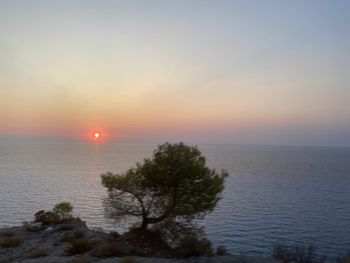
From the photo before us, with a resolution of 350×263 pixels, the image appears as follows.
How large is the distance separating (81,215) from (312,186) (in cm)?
6218

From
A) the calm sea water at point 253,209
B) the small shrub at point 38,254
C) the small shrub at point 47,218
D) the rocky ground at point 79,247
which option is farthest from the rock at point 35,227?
the calm sea water at point 253,209

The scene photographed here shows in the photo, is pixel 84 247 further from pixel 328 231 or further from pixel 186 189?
pixel 328 231

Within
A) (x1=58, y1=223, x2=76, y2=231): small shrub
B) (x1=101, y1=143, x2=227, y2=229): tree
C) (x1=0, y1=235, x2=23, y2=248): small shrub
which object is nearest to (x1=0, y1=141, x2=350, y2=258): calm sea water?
(x1=58, y1=223, x2=76, y2=231): small shrub

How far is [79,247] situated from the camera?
22.0 metres

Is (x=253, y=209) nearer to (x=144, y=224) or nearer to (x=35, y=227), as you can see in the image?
(x=144, y=224)

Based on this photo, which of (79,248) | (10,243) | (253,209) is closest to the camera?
(79,248)

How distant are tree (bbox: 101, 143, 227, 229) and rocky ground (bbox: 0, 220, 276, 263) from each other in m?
2.53

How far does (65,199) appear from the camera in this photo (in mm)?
76625

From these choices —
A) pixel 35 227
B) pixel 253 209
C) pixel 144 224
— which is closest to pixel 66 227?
pixel 35 227

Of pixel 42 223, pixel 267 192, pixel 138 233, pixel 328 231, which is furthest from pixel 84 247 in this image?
pixel 267 192

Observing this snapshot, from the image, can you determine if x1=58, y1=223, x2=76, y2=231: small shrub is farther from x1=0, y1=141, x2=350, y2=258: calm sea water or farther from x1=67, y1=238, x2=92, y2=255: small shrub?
x1=0, y1=141, x2=350, y2=258: calm sea water

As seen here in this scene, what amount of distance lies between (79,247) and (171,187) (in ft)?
30.2

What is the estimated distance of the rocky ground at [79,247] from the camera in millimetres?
17500

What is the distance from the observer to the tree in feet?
95.2
